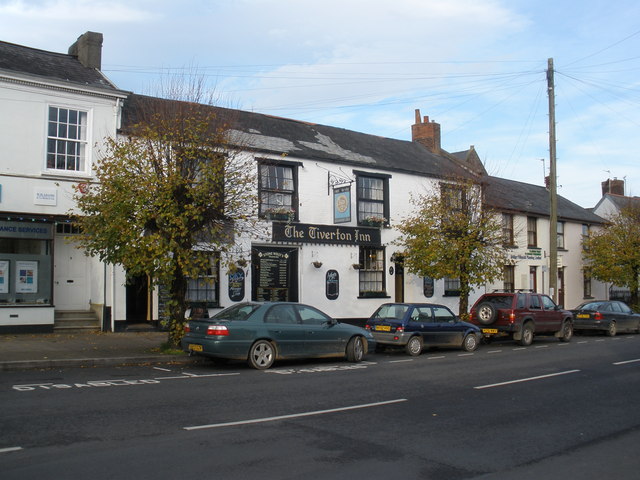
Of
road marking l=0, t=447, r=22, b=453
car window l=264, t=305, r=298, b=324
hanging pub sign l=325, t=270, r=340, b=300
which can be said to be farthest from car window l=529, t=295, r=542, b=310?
road marking l=0, t=447, r=22, b=453

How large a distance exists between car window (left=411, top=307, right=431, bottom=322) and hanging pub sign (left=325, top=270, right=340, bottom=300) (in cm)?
612

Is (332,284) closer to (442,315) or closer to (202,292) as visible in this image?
(202,292)

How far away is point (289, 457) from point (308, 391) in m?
4.05

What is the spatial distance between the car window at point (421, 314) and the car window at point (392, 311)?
0.26 m

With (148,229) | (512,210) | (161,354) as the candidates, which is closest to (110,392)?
(161,354)

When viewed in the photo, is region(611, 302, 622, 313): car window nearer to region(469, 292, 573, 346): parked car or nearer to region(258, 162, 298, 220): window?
region(469, 292, 573, 346): parked car

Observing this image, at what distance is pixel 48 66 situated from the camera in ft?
60.6

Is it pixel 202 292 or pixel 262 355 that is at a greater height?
pixel 202 292

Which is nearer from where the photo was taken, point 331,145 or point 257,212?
point 257,212

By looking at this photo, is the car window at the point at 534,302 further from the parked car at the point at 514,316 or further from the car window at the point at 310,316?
the car window at the point at 310,316

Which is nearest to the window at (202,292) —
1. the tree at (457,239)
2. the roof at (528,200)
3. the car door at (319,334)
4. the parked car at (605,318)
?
the car door at (319,334)

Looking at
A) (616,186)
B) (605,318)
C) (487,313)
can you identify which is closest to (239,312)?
(487,313)

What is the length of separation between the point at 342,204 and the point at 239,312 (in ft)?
31.4

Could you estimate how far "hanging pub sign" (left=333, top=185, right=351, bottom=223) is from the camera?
21.6m
